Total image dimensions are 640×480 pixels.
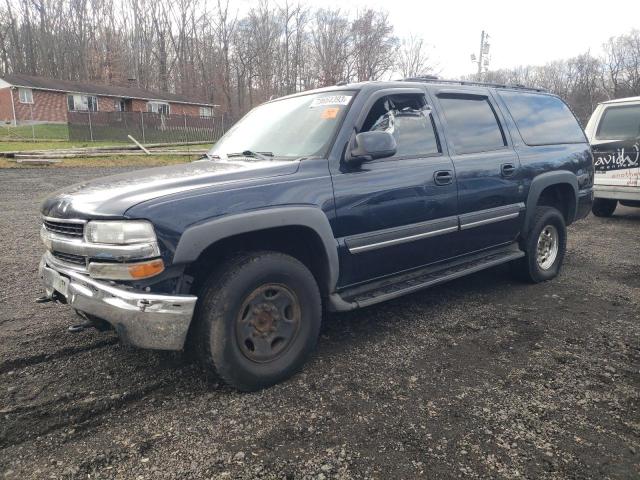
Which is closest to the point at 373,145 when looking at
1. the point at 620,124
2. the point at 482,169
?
the point at 482,169

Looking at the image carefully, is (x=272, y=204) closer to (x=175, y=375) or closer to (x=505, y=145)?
(x=175, y=375)

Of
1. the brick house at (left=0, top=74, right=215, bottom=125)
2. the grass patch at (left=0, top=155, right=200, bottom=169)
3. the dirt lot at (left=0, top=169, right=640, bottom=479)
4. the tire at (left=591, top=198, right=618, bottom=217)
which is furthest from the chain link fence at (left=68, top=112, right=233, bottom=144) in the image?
the dirt lot at (left=0, top=169, right=640, bottom=479)

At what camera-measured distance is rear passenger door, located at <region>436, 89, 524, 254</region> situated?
3959mm

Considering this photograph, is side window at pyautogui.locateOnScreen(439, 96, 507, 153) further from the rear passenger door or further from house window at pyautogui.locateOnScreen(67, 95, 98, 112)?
house window at pyautogui.locateOnScreen(67, 95, 98, 112)

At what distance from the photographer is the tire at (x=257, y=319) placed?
2654mm

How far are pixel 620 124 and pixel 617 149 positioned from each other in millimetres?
575

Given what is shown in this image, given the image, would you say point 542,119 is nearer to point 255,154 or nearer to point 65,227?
point 255,154

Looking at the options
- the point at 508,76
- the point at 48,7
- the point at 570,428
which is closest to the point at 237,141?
the point at 570,428

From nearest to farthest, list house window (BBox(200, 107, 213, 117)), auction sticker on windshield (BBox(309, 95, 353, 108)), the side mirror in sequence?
the side mirror, auction sticker on windshield (BBox(309, 95, 353, 108)), house window (BBox(200, 107, 213, 117))

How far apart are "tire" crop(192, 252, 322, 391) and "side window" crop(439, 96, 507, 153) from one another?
196 cm

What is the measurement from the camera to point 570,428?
2.50m

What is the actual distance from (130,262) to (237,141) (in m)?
1.82

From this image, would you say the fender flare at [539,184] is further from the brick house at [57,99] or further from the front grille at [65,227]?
the brick house at [57,99]

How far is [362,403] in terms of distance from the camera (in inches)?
108
